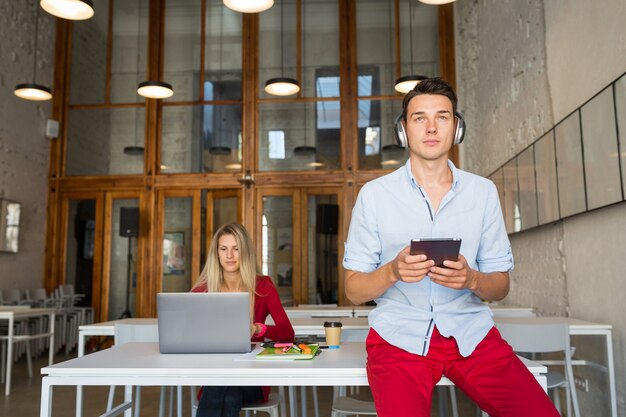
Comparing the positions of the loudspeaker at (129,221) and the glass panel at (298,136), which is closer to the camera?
the loudspeaker at (129,221)

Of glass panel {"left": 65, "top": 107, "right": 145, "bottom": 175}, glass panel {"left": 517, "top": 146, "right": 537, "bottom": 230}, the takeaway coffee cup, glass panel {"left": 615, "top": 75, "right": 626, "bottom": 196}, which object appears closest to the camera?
Result: the takeaway coffee cup

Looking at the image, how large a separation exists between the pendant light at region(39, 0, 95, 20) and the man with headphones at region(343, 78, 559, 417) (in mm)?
4066

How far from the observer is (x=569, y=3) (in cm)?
427

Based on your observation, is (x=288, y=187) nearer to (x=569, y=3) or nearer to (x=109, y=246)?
(x=109, y=246)

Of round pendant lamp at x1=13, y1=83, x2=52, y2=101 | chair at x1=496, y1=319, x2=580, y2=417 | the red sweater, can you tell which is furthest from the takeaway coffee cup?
round pendant lamp at x1=13, y1=83, x2=52, y2=101

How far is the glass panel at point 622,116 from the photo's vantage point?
10.7 feet

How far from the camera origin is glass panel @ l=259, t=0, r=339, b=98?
358 inches

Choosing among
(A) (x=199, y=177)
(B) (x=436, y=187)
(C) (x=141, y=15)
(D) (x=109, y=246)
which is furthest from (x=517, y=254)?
(C) (x=141, y=15)

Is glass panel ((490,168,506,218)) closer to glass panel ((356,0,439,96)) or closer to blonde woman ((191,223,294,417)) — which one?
glass panel ((356,0,439,96))

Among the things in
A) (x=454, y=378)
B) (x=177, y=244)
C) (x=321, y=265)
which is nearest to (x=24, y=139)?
(x=177, y=244)

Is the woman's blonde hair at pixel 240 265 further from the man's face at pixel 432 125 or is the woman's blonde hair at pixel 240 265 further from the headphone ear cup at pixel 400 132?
the man's face at pixel 432 125

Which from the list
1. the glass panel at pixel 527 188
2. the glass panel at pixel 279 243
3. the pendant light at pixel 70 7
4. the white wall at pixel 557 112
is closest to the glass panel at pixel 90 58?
the glass panel at pixel 279 243

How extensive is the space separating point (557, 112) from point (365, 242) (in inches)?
131

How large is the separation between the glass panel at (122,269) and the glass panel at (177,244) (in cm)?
49
